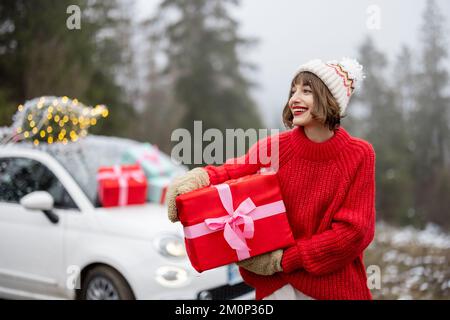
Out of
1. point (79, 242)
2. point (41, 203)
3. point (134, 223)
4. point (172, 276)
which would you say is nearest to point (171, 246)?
point (172, 276)

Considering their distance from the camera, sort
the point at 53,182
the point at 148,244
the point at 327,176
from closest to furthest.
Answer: the point at 327,176, the point at 148,244, the point at 53,182

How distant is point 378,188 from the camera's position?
40.0 feet

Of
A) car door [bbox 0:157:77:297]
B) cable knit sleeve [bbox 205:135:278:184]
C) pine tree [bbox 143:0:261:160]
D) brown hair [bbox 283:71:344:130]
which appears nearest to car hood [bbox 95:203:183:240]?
car door [bbox 0:157:77:297]

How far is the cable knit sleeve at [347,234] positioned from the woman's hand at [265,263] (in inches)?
2.4

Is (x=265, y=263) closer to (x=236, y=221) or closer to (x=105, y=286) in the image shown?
(x=236, y=221)

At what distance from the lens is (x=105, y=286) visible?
3.69 metres

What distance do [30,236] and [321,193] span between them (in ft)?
9.71

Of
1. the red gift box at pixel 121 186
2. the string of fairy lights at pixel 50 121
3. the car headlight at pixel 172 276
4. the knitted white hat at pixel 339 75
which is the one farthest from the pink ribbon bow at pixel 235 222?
the string of fairy lights at pixel 50 121

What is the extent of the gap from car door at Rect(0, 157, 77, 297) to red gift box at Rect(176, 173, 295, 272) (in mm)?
2170

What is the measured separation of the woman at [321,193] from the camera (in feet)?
6.88

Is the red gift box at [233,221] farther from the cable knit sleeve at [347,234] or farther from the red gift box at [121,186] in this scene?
the red gift box at [121,186]

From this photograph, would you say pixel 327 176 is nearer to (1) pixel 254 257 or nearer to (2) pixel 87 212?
(1) pixel 254 257
